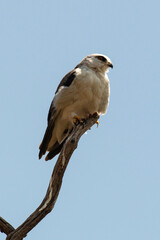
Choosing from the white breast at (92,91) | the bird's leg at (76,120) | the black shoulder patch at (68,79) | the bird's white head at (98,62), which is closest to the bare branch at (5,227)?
the bird's leg at (76,120)

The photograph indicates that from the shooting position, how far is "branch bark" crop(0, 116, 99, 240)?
5316 millimetres

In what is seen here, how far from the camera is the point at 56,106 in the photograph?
26.1ft

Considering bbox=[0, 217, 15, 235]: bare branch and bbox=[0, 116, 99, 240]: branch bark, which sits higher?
bbox=[0, 116, 99, 240]: branch bark

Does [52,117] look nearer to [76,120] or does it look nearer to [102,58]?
[76,120]

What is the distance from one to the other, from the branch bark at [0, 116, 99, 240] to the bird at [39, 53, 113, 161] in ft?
4.59

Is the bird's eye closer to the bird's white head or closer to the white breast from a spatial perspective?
the bird's white head

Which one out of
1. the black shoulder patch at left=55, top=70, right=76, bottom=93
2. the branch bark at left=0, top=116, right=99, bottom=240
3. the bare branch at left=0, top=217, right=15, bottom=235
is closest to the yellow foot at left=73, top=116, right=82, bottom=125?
the black shoulder patch at left=55, top=70, right=76, bottom=93

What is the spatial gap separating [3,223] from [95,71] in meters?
3.74

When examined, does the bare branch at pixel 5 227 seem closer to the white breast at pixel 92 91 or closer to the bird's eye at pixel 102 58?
the white breast at pixel 92 91

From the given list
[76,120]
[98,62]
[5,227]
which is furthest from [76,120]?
[5,227]

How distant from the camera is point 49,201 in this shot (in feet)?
18.2

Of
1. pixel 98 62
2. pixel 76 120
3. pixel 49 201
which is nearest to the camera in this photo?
pixel 49 201

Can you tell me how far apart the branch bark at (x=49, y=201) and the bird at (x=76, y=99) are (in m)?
1.40

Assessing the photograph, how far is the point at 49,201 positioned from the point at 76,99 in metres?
2.55
